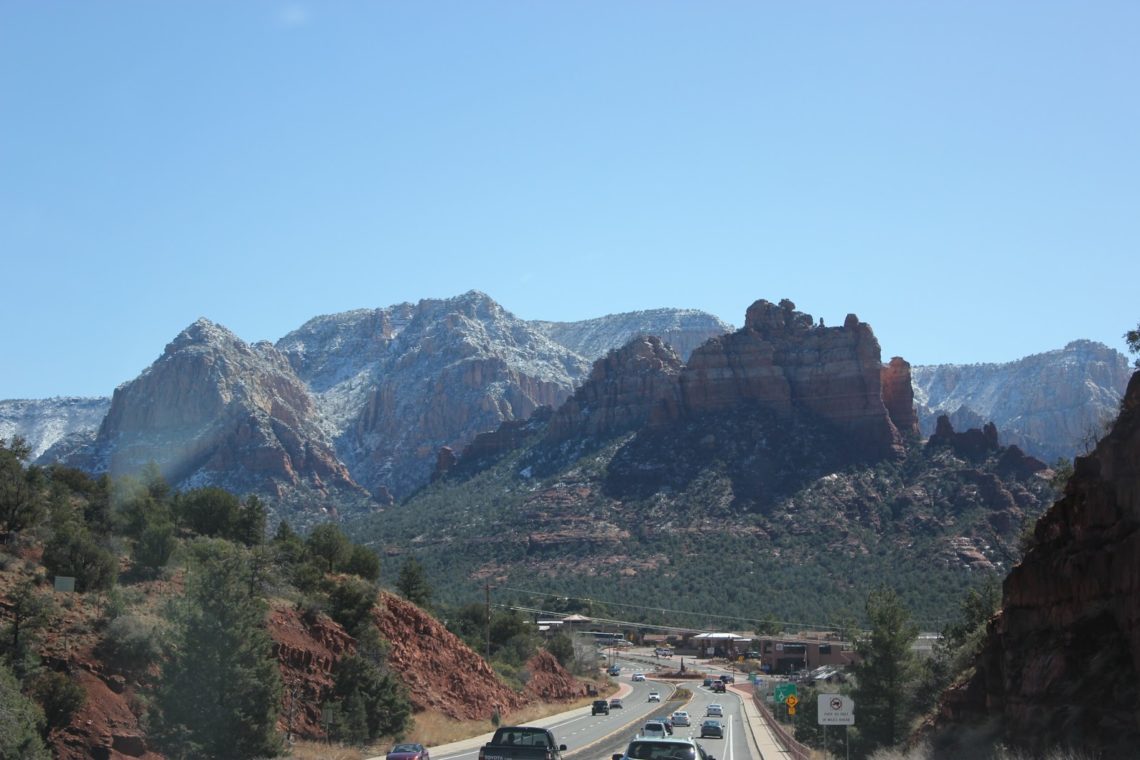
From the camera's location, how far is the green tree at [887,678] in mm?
44500

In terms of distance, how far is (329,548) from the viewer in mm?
63000

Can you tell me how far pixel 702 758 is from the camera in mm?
27484

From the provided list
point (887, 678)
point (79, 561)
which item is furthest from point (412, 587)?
point (887, 678)

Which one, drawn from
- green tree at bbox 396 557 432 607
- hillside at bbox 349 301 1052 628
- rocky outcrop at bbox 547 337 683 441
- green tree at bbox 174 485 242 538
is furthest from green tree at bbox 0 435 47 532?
rocky outcrop at bbox 547 337 683 441

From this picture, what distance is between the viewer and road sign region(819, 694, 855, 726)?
1174 inches

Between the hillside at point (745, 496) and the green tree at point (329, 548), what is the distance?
51.2 metres

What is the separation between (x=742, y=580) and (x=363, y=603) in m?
74.8

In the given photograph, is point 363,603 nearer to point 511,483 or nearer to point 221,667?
point 221,667

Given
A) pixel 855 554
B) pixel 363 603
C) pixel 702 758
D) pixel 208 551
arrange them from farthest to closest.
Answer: pixel 855 554 < pixel 363 603 < pixel 208 551 < pixel 702 758

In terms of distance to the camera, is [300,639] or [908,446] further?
[908,446]

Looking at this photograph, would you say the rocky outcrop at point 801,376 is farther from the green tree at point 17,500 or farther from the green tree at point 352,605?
the green tree at point 17,500

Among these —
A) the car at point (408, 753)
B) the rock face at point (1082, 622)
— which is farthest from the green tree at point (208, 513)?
the rock face at point (1082, 622)

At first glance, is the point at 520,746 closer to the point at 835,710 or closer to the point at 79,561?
the point at 835,710

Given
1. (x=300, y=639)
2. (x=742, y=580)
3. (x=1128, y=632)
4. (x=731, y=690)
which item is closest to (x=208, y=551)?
(x=300, y=639)
